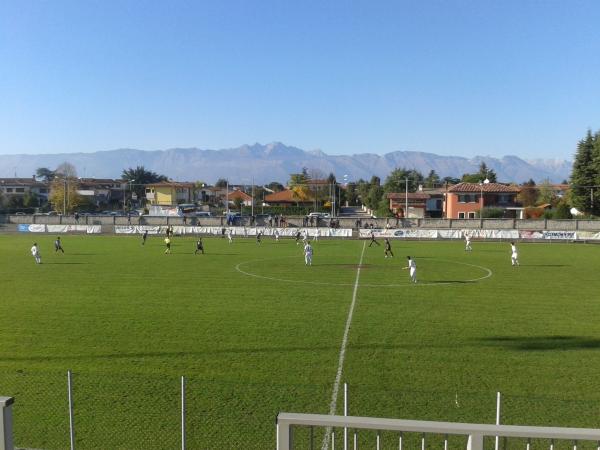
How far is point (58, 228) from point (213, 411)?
198 ft

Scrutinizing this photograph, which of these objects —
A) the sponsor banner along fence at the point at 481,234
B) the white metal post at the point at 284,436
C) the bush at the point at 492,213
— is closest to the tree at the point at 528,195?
the bush at the point at 492,213

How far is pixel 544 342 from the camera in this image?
15.4m

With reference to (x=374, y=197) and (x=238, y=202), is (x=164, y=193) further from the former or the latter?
(x=374, y=197)

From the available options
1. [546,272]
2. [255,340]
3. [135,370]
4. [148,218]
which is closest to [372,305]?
[255,340]

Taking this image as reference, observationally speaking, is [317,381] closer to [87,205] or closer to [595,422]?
[595,422]

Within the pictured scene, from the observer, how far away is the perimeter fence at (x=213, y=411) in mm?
9039

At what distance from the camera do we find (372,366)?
1317cm

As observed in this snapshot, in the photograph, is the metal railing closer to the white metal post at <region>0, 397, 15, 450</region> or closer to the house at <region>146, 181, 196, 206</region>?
the white metal post at <region>0, 397, 15, 450</region>

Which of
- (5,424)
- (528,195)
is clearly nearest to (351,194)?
(528,195)

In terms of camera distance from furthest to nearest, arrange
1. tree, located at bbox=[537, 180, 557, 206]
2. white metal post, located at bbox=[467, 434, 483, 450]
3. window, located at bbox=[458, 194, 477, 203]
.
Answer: tree, located at bbox=[537, 180, 557, 206]
window, located at bbox=[458, 194, 477, 203]
white metal post, located at bbox=[467, 434, 483, 450]

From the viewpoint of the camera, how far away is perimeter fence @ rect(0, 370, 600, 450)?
29.7ft

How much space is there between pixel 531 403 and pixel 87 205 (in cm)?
10559

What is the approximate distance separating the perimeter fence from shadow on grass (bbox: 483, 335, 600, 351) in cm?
425

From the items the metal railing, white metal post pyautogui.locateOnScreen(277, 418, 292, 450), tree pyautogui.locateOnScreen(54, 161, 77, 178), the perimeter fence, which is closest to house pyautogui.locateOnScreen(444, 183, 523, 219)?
the perimeter fence
